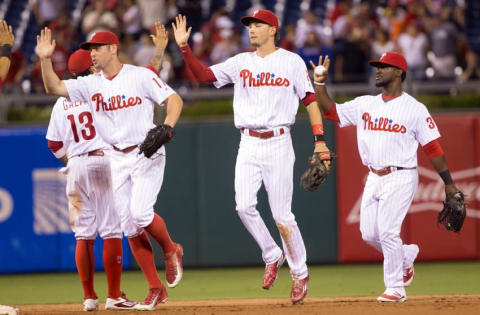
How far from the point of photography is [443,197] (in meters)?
11.6

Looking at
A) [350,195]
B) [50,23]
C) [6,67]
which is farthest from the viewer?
[50,23]

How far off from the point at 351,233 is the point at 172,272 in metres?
4.43

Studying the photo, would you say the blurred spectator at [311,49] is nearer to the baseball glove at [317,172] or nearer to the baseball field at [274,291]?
the baseball field at [274,291]

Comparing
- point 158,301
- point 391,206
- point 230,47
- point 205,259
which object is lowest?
point 205,259

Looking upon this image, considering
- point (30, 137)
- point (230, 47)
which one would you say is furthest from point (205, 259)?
point (230, 47)

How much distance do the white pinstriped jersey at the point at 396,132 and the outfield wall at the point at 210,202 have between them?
151 inches

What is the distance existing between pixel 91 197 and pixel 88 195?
0.03 m

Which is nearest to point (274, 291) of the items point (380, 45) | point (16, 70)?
point (380, 45)

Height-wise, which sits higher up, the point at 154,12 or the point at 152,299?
the point at 154,12

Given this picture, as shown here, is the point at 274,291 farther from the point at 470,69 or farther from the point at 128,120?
the point at 470,69

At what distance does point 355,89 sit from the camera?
11.8 meters

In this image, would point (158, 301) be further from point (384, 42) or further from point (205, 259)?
point (384, 42)

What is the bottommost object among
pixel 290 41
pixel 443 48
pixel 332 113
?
pixel 332 113

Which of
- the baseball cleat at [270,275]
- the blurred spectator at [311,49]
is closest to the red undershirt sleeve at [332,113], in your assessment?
the baseball cleat at [270,275]
